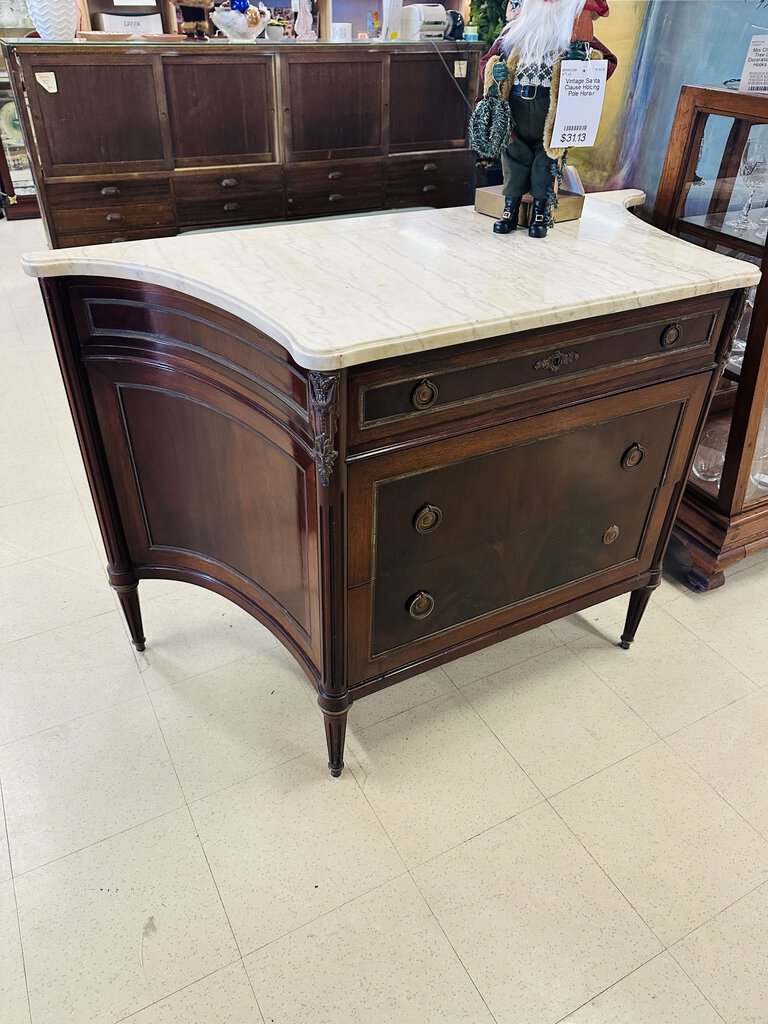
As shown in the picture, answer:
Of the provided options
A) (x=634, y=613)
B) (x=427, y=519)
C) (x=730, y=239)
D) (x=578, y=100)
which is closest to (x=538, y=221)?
(x=578, y=100)

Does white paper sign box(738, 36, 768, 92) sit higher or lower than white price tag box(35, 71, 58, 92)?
higher

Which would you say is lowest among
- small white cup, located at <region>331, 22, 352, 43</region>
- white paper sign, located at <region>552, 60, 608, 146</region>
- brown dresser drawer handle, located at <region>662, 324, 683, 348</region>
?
brown dresser drawer handle, located at <region>662, 324, 683, 348</region>

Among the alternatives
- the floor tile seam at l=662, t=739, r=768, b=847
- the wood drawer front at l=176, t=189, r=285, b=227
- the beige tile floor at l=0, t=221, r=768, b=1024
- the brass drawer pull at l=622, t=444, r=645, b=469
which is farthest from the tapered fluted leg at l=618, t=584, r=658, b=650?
the wood drawer front at l=176, t=189, r=285, b=227

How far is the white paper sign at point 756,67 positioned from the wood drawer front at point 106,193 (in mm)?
2784

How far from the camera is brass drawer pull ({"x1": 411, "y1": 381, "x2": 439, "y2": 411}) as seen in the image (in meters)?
1.12

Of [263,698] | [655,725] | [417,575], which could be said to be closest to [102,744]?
[263,698]

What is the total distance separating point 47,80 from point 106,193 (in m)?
0.49

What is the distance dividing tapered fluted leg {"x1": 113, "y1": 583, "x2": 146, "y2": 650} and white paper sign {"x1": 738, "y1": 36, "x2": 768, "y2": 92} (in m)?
1.82

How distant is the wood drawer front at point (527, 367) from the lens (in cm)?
110

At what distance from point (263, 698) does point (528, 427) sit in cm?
91

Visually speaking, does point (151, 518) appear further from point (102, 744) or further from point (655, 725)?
point (655, 725)

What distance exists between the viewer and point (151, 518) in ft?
5.27

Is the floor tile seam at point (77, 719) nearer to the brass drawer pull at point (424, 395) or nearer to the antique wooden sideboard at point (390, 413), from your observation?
the antique wooden sideboard at point (390, 413)

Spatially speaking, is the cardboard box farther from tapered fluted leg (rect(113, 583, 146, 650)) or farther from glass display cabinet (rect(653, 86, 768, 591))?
tapered fluted leg (rect(113, 583, 146, 650))
